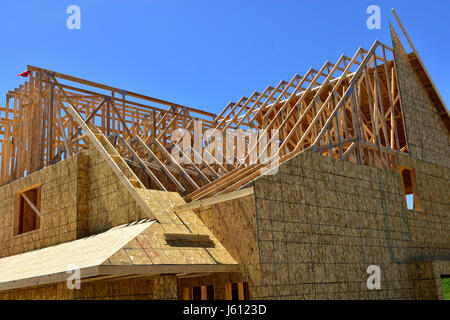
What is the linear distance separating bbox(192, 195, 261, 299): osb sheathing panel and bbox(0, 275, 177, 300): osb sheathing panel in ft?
4.44

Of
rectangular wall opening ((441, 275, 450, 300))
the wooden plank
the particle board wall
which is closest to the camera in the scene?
the wooden plank

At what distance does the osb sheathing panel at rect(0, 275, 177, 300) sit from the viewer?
10359 mm

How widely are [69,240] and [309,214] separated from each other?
716 centimetres

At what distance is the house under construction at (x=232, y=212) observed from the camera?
1074 centimetres

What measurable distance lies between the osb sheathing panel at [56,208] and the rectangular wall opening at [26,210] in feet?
0.57

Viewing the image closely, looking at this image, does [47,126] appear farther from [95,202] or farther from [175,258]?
[175,258]

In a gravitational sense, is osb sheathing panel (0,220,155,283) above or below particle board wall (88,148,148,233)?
below

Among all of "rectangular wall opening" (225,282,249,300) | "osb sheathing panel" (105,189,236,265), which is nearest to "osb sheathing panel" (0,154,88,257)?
"osb sheathing panel" (105,189,236,265)

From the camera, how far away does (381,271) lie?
13430 millimetres

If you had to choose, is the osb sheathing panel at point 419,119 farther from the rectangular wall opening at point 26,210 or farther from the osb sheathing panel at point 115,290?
the rectangular wall opening at point 26,210

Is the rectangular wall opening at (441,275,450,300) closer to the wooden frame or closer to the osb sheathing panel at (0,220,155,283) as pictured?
the wooden frame
